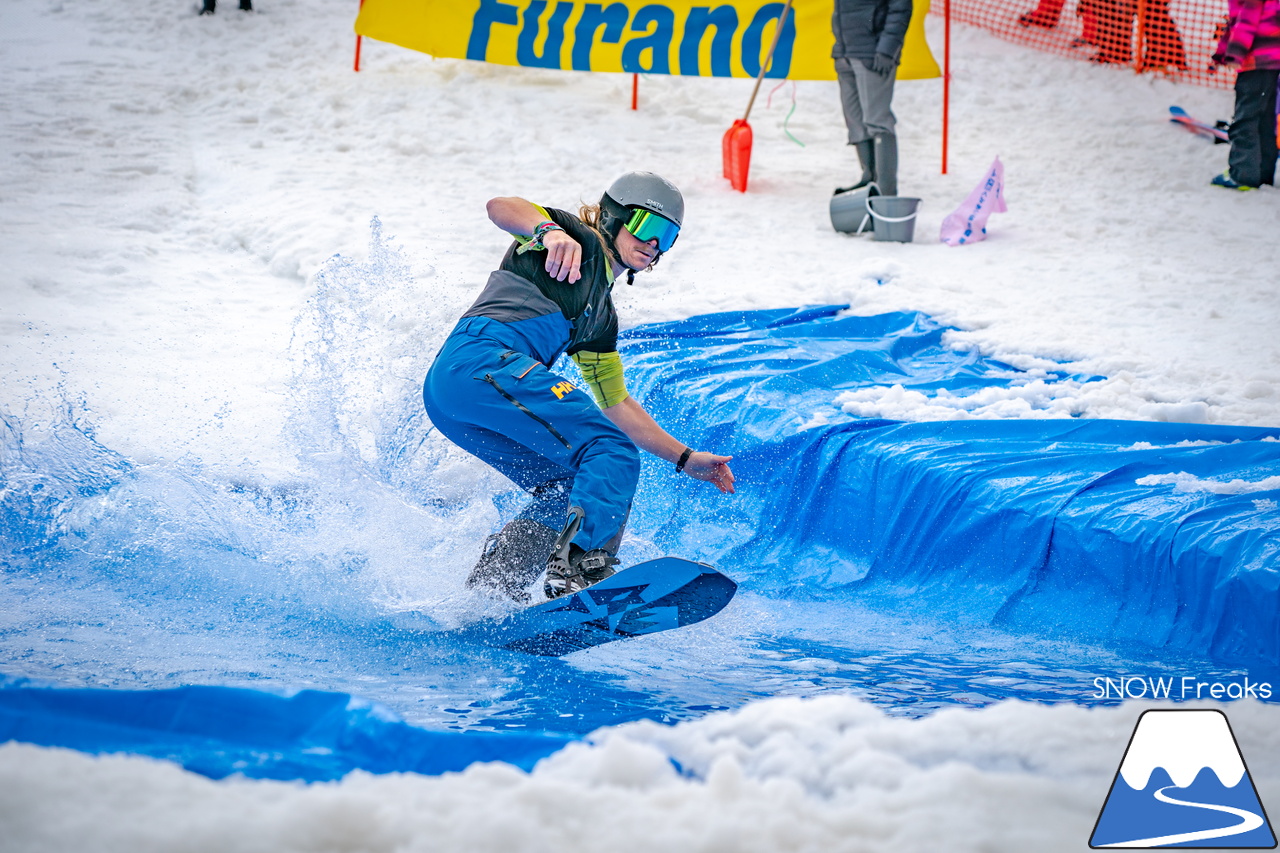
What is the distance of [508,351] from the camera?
9.24ft

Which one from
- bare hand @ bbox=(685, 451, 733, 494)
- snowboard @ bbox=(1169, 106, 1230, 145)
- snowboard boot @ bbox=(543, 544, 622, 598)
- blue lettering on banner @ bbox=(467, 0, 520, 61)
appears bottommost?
snowboard boot @ bbox=(543, 544, 622, 598)

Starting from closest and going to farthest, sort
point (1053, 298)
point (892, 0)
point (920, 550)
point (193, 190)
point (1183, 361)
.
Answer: point (920, 550)
point (1183, 361)
point (1053, 298)
point (892, 0)
point (193, 190)

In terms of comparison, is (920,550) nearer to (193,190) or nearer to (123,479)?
(123,479)

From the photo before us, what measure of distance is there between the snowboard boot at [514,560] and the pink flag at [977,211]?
194 inches

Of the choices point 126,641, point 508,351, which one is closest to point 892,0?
point 508,351

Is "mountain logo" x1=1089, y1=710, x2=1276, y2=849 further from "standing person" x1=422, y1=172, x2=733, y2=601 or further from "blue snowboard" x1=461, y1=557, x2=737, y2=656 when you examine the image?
"standing person" x1=422, y1=172, x2=733, y2=601

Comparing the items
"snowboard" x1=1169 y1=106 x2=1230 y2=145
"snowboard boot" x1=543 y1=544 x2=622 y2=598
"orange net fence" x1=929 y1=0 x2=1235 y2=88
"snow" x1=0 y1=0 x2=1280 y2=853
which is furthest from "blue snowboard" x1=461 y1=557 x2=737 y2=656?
"orange net fence" x1=929 y1=0 x2=1235 y2=88

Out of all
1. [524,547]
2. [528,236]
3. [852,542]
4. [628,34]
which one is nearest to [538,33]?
[628,34]

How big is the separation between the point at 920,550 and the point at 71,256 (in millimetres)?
5292

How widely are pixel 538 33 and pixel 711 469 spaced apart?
21.8ft

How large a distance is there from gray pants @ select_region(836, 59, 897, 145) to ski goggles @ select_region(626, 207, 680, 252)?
4408 mm

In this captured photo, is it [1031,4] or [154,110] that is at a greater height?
[1031,4]

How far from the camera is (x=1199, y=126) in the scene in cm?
855

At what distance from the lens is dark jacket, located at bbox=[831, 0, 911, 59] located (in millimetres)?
6785
